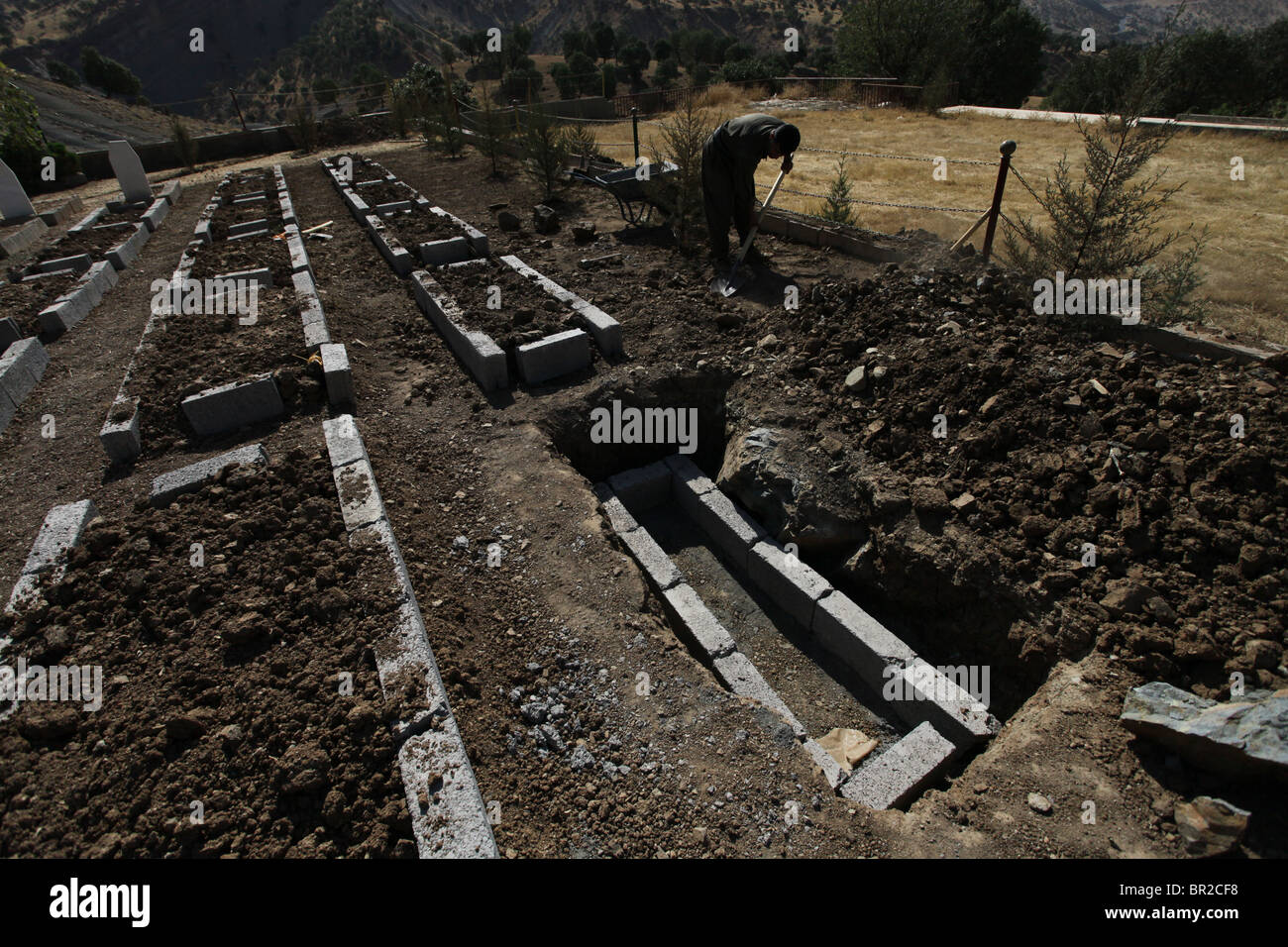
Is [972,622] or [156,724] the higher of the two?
[156,724]

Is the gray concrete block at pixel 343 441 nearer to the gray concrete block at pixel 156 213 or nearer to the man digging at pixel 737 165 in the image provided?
the man digging at pixel 737 165

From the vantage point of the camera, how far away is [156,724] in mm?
2525

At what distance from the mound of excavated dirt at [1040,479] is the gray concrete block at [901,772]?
0.75 m

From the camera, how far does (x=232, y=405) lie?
4.53 m

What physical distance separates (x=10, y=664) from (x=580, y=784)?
2.67m

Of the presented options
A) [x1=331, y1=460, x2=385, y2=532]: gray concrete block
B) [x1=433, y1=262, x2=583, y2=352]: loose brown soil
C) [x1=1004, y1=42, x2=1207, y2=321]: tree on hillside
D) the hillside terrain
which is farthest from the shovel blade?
the hillside terrain

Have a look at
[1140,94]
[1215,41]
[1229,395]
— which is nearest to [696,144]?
[1140,94]

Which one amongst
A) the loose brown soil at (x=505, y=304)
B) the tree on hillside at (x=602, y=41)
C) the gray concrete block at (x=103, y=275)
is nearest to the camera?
the loose brown soil at (x=505, y=304)

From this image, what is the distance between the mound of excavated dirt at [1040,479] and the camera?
293 centimetres

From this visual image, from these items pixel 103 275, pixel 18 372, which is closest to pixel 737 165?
pixel 18 372

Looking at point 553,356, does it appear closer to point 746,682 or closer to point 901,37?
point 746,682

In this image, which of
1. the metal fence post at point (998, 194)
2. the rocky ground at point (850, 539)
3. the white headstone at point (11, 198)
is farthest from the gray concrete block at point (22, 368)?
the metal fence post at point (998, 194)

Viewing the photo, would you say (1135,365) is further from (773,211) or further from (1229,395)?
(773,211)

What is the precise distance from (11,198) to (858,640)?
15.6 meters
